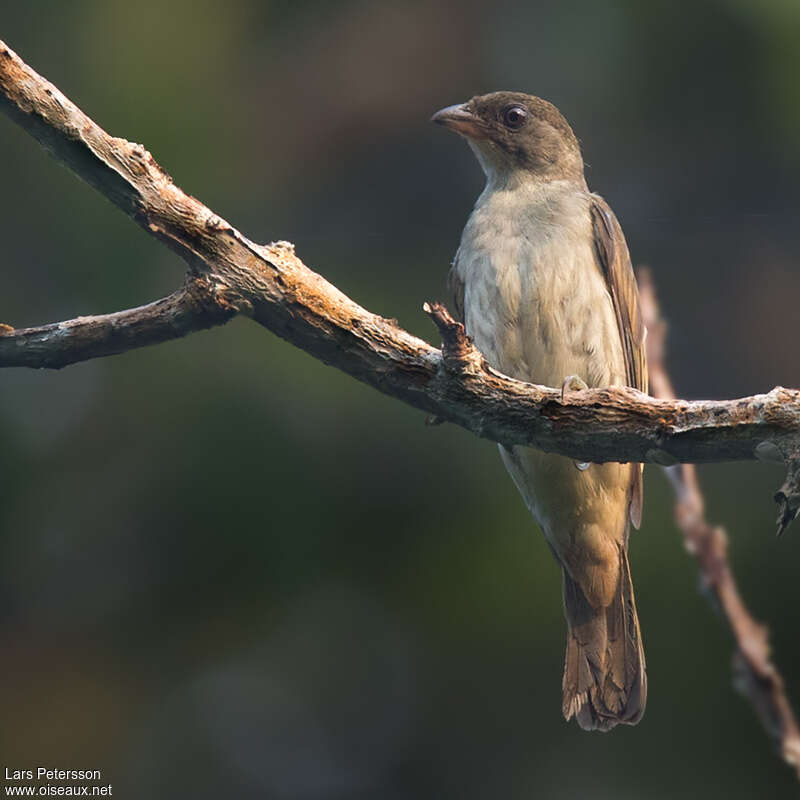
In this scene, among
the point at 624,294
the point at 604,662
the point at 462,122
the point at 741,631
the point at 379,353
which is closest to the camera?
the point at 741,631

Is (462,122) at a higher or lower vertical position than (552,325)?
higher

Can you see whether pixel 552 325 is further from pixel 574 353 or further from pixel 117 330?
pixel 117 330

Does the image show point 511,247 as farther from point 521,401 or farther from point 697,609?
point 697,609

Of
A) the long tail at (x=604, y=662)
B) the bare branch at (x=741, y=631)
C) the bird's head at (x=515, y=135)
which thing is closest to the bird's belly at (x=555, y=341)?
the long tail at (x=604, y=662)

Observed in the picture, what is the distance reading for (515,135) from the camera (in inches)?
167

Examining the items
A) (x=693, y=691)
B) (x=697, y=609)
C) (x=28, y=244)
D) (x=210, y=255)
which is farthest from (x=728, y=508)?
(x=28, y=244)

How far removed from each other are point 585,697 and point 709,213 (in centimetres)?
452

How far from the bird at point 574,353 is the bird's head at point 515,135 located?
86mm

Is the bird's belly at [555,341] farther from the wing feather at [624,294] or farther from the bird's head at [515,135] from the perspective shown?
the bird's head at [515,135]

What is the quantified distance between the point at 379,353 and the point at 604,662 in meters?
1.60

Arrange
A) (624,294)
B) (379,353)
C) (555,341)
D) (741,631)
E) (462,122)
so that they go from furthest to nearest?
(462,122) < (624,294) < (555,341) < (379,353) < (741,631)

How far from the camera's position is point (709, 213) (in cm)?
761

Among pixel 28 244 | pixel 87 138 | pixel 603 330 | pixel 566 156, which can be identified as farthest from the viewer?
pixel 28 244

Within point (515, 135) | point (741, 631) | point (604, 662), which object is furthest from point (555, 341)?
point (741, 631)
